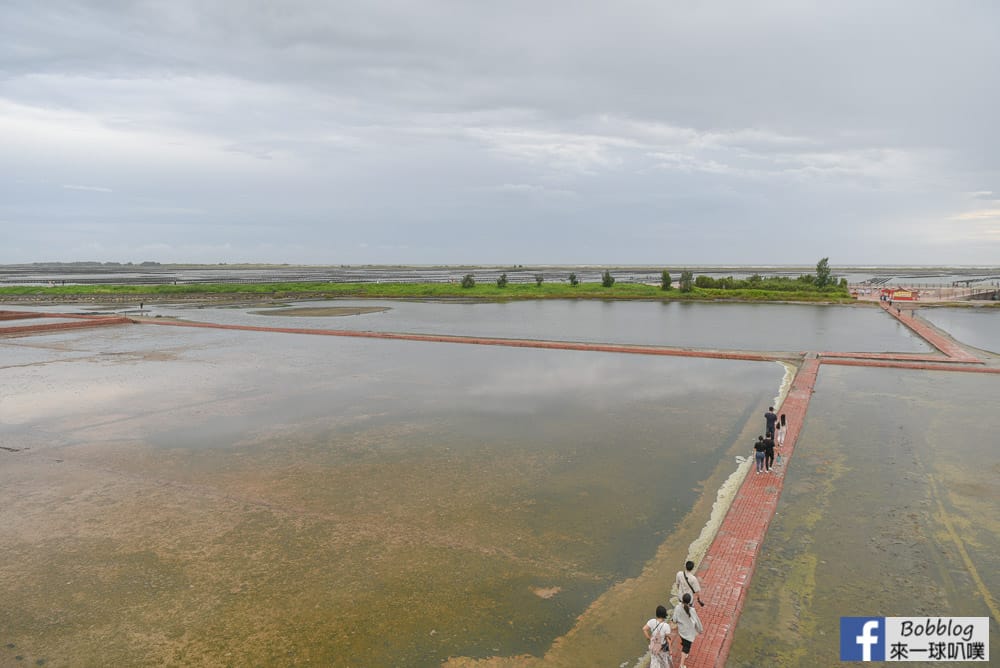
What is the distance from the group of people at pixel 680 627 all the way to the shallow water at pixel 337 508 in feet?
2.27

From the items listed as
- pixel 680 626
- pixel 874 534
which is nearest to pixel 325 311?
pixel 874 534

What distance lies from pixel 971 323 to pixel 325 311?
50.6 m

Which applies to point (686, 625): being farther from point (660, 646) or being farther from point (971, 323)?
point (971, 323)

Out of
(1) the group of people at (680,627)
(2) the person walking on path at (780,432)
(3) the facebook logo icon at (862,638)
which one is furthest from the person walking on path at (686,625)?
(2) the person walking on path at (780,432)

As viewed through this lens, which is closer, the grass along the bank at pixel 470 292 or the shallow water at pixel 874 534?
the shallow water at pixel 874 534

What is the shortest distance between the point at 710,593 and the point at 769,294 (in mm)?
63298

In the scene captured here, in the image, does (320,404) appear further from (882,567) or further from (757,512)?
(882,567)

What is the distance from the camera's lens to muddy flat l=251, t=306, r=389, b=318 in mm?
53019

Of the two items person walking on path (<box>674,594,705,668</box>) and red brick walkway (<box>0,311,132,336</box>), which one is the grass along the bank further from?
person walking on path (<box>674,594,705,668</box>)

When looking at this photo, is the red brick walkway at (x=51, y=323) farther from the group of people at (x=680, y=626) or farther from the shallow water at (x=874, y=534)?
the group of people at (x=680, y=626)

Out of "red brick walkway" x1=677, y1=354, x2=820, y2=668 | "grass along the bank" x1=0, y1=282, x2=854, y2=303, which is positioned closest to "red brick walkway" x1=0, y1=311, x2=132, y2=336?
"grass along the bank" x1=0, y1=282, x2=854, y2=303

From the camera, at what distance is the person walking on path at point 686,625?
6.45m

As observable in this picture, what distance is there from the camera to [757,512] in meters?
10.2

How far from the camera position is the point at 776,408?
17438 mm
